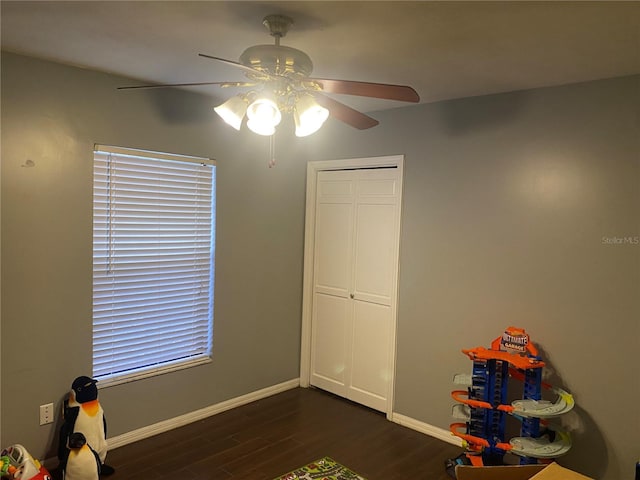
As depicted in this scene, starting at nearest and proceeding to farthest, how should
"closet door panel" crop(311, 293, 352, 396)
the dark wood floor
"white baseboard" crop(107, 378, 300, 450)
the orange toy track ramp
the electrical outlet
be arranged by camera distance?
1. the orange toy track ramp
2. the electrical outlet
3. the dark wood floor
4. "white baseboard" crop(107, 378, 300, 450)
5. "closet door panel" crop(311, 293, 352, 396)

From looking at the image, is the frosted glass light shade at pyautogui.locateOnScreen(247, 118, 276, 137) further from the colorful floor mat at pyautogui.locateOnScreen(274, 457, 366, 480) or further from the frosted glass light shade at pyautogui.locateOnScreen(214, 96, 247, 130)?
the colorful floor mat at pyautogui.locateOnScreen(274, 457, 366, 480)

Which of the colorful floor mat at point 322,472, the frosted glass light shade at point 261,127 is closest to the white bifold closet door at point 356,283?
the colorful floor mat at point 322,472

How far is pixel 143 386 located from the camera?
3.34 metres

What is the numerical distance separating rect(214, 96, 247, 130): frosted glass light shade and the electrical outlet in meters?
2.14

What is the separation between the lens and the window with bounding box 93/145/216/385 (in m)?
3.12

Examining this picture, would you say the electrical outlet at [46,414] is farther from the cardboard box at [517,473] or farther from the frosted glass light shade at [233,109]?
the cardboard box at [517,473]

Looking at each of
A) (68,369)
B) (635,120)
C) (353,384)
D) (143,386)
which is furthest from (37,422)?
(635,120)

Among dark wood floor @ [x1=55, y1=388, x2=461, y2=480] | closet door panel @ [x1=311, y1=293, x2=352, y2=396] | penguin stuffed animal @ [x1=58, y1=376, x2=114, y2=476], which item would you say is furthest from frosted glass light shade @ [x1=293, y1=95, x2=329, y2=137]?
closet door panel @ [x1=311, y1=293, x2=352, y2=396]

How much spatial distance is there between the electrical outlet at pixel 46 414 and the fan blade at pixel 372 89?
99.3 inches

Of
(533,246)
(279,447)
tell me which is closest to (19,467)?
(279,447)

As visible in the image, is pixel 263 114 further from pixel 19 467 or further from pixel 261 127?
pixel 19 467

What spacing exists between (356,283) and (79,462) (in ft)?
7.79

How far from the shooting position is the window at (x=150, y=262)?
10.2 feet

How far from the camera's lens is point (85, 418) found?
2.80 metres
